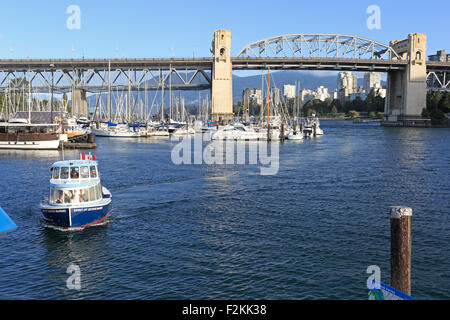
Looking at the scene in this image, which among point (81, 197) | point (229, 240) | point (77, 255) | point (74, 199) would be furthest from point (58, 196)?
point (229, 240)

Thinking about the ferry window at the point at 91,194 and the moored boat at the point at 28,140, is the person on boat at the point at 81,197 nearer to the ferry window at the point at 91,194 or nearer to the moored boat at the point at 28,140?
the ferry window at the point at 91,194

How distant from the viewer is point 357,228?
2405 centimetres

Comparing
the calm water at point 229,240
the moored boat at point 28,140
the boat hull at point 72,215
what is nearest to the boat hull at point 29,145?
the moored boat at point 28,140

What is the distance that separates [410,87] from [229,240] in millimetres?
Answer: 149986

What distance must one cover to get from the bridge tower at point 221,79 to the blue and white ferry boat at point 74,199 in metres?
113

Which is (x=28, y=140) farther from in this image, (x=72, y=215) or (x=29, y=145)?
(x=72, y=215)

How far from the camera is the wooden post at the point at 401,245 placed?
1188cm

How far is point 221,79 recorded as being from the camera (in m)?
139

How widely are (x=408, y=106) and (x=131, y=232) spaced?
149531 millimetres

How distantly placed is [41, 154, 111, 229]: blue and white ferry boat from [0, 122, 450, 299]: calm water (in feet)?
2.25

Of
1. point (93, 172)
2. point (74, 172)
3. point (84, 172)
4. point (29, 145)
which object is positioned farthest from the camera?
point (29, 145)

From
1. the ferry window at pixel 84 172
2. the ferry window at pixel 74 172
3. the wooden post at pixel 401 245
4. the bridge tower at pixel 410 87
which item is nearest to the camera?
the wooden post at pixel 401 245

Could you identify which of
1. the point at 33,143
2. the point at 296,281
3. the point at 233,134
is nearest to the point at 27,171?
the point at 33,143
